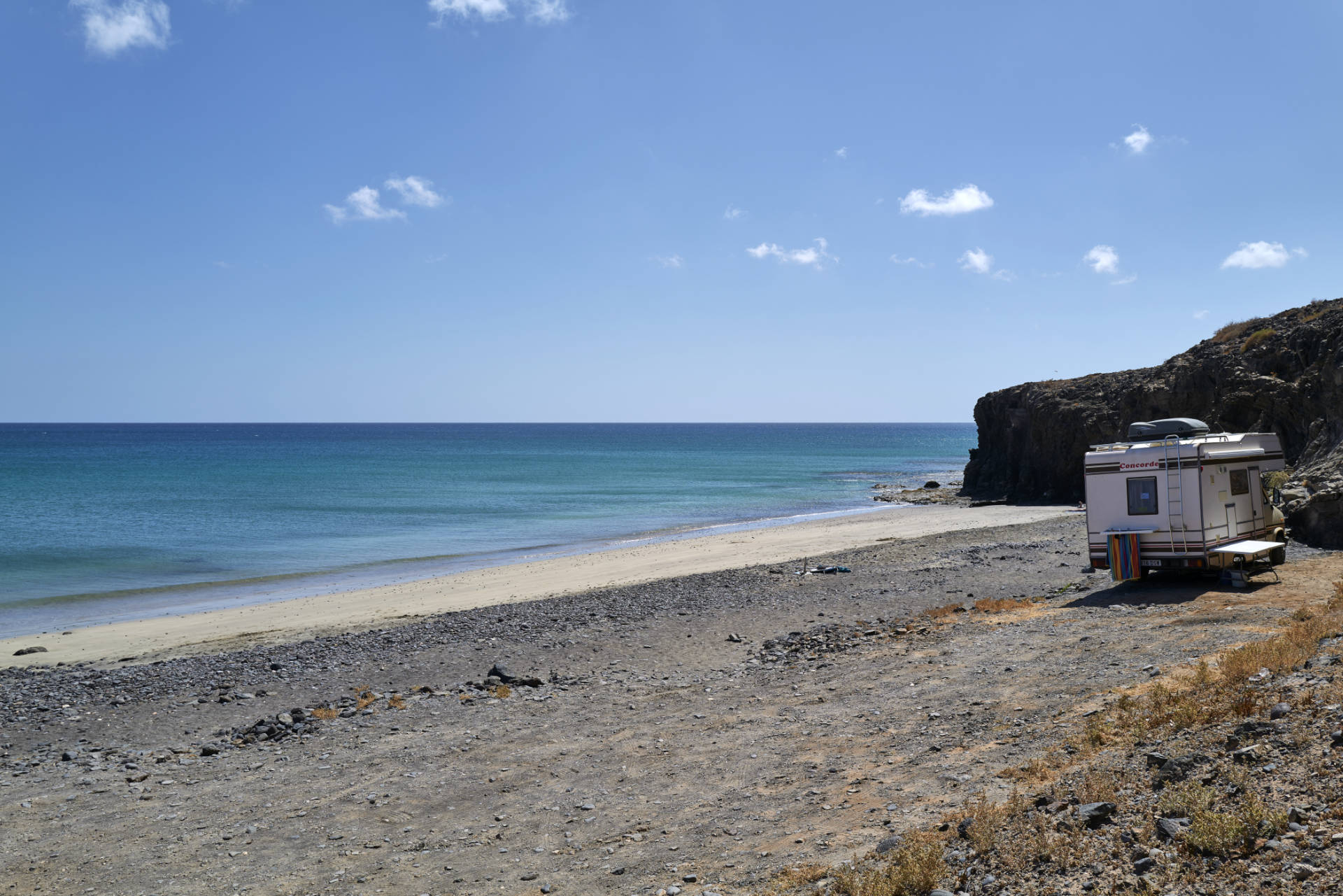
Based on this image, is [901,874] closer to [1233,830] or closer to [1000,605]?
[1233,830]

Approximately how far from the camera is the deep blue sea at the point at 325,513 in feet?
96.4

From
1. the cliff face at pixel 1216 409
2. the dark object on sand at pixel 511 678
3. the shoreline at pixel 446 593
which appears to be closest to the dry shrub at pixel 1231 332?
the cliff face at pixel 1216 409

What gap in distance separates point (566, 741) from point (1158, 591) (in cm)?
1243

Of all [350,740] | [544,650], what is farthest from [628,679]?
[350,740]

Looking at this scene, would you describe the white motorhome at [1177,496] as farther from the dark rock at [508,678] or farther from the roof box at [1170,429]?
the dark rock at [508,678]

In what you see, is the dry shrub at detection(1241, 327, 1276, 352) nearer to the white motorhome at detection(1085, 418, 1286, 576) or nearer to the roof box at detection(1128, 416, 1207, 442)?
the white motorhome at detection(1085, 418, 1286, 576)

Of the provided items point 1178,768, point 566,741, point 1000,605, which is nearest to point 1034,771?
point 1178,768

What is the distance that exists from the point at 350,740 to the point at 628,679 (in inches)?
169

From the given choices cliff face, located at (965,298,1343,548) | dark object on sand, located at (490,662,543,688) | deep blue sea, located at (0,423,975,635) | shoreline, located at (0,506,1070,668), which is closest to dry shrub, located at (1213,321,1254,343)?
cliff face, located at (965,298,1343,548)

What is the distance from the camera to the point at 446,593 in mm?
25703

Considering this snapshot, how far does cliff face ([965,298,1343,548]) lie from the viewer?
21.6 m

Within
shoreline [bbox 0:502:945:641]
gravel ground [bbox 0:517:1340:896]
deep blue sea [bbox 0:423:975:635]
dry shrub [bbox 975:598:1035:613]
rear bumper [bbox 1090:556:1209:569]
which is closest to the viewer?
gravel ground [bbox 0:517:1340:896]

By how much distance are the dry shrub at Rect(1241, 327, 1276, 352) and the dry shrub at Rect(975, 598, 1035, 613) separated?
2259 centimetres

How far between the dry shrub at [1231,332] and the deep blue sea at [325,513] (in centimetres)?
2162
